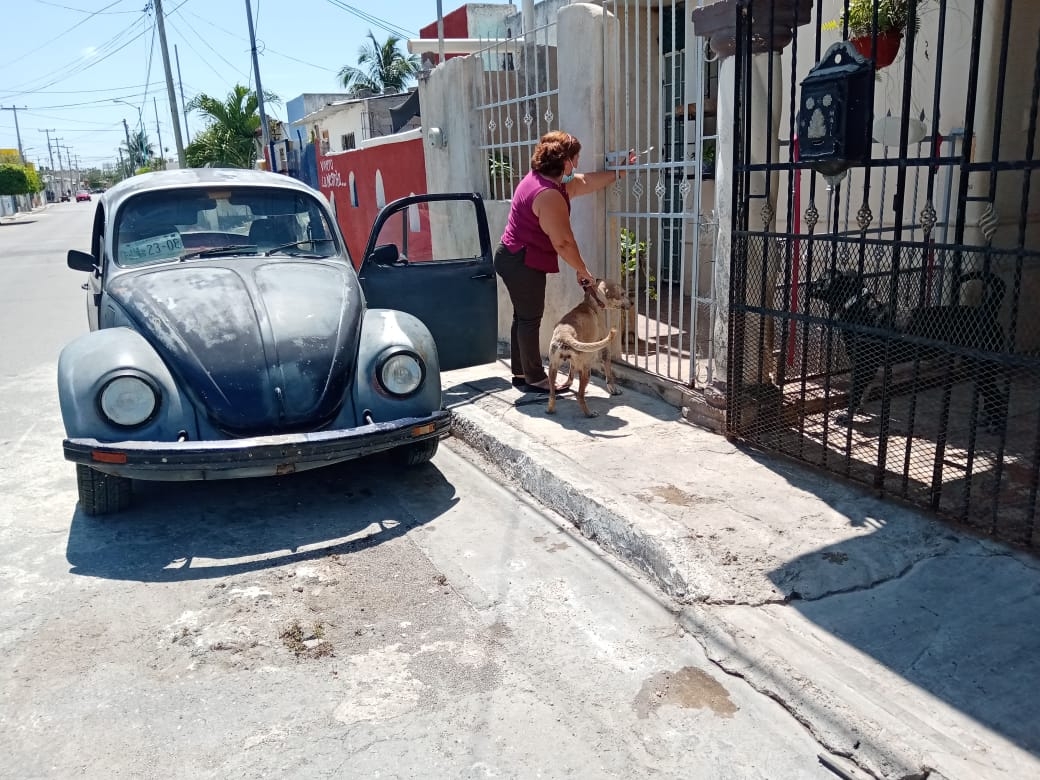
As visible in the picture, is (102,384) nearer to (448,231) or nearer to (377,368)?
(377,368)

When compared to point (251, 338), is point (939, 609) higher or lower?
lower

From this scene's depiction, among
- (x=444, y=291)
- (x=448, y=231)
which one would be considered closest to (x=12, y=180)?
(x=448, y=231)

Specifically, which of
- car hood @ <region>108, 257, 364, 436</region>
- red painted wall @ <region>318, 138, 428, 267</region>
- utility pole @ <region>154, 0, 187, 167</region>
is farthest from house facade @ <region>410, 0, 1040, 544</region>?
utility pole @ <region>154, 0, 187, 167</region>

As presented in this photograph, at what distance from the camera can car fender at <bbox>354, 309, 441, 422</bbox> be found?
4527 mm

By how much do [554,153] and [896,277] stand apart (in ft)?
8.47

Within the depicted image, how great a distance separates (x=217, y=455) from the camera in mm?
3916

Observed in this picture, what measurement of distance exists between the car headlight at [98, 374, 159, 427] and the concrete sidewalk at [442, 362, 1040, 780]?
2049 mm

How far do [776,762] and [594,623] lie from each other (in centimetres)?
98

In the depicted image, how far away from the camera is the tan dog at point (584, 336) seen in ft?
17.7

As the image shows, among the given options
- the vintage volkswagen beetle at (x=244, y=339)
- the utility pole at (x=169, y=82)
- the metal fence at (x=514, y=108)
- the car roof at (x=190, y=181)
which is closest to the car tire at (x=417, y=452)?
the vintage volkswagen beetle at (x=244, y=339)

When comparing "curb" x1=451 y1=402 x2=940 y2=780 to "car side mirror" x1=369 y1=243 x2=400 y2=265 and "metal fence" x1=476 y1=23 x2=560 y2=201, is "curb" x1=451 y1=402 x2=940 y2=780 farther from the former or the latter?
"metal fence" x1=476 y1=23 x2=560 y2=201

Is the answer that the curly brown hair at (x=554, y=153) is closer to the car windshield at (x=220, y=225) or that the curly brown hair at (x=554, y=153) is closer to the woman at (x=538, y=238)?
the woman at (x=538, y=238)

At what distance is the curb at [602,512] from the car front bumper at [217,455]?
1.06 meters

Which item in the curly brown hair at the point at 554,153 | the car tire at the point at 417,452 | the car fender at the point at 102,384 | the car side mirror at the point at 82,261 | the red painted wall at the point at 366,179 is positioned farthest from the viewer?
the red painted wall at the point at 366,179
